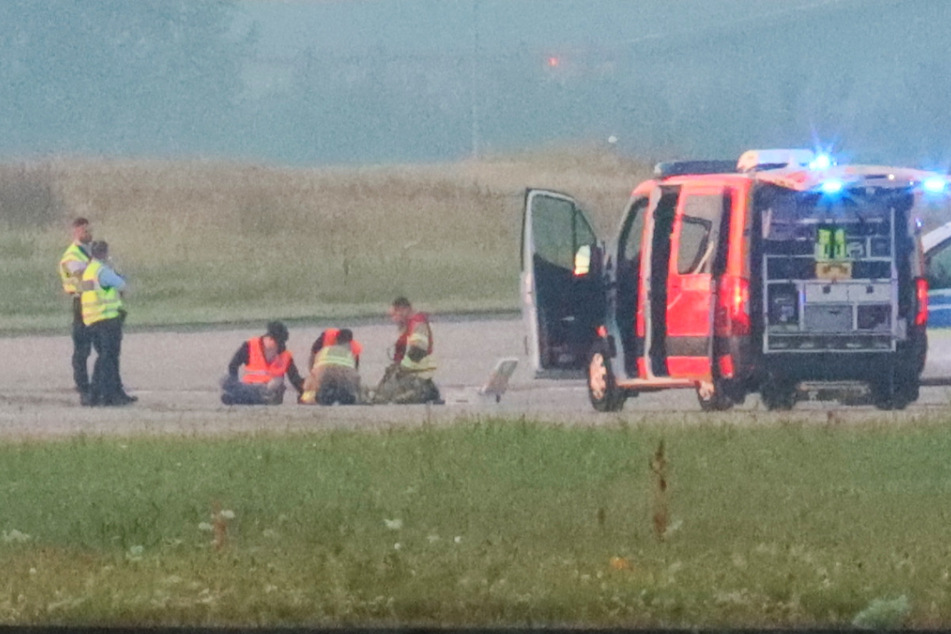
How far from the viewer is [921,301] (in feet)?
42.1

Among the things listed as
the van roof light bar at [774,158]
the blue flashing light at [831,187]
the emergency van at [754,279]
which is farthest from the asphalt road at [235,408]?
the van roof light bar at [774,158]

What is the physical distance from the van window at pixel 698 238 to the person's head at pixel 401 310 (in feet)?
5.84

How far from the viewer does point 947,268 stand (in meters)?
13.2

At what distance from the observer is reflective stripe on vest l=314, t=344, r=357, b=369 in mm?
12461

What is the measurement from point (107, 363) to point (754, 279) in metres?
3.94

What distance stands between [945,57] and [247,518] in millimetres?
4690

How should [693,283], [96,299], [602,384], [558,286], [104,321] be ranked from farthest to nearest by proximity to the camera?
1. [558,286]
2. [602,384]
3. [693,283]
4. [104,321]
5. [96,299]

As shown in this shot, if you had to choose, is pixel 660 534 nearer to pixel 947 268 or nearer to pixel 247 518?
pixel 247 518

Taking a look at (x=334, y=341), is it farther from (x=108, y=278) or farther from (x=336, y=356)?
(x=108, y=278)

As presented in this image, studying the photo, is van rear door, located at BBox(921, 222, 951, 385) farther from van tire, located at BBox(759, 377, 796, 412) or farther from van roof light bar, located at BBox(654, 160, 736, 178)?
van roof light bar, located at BBox(654, 160, 736, 178)

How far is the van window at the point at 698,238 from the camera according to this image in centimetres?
1272

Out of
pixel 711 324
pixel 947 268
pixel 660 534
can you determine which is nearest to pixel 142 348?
pixel 711 324

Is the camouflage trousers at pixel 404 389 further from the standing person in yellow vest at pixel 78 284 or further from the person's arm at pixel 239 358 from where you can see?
the standing person in yellow vest at pixel 78 284

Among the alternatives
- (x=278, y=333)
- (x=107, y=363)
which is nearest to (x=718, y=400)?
(x=278, y=333)
